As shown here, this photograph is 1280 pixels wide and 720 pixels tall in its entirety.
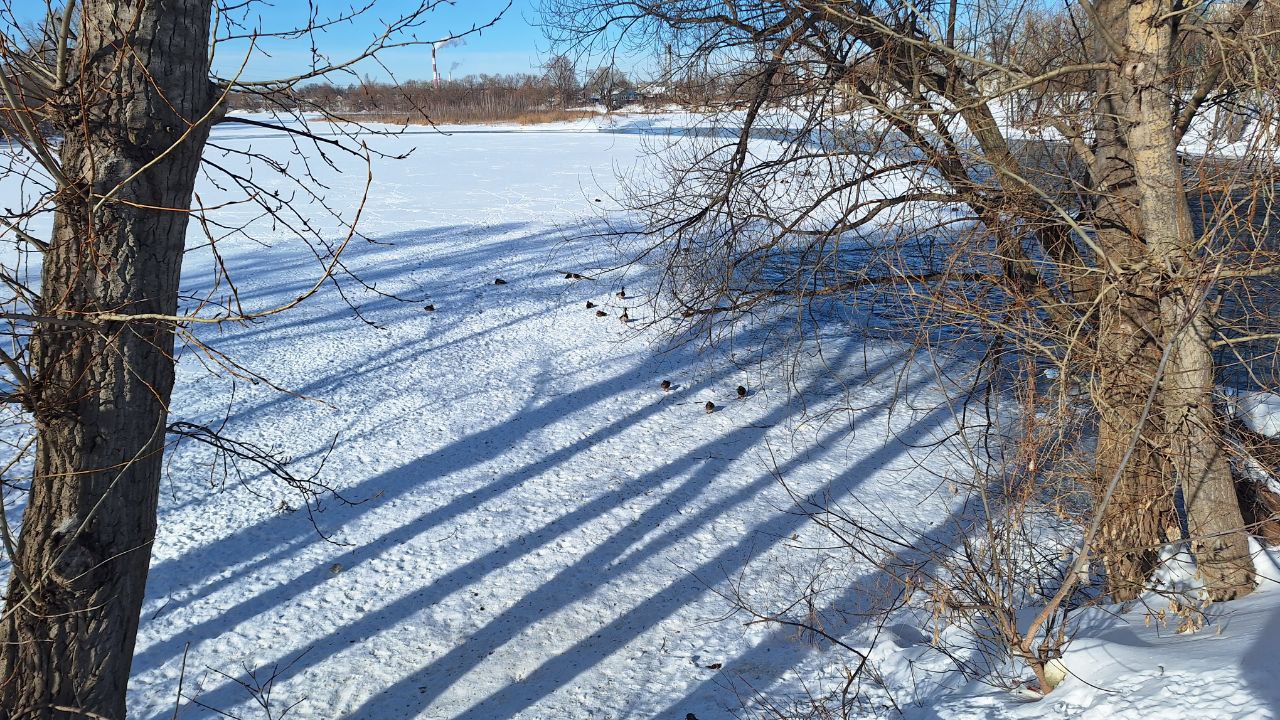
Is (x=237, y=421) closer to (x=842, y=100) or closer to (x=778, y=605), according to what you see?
(x=778, y=605)

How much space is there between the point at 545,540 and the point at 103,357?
10.8ft

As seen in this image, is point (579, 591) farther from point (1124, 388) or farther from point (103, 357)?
point (1124, 388)

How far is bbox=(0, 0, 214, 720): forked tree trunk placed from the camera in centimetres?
250

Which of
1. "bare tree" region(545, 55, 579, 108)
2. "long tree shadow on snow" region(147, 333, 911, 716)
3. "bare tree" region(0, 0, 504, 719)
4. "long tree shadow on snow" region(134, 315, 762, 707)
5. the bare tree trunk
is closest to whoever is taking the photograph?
"bare tree" region(0, 0, 504, 719)

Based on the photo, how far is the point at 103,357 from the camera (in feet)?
8.68

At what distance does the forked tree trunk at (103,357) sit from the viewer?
2.50 metres

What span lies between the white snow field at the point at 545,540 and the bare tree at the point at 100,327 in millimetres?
375

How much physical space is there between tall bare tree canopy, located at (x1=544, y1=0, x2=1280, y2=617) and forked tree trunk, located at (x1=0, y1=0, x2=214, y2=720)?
3.06m

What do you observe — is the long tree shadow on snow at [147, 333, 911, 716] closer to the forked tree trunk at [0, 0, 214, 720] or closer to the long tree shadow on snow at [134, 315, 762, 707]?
the long tree shadow on snow at [134, 315, 762, 707]

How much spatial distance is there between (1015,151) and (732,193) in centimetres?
221

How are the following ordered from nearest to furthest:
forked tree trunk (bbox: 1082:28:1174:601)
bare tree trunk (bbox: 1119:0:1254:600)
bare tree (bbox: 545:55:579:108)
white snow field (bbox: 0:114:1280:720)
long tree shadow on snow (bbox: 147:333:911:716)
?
1. white snow field (bbox: 0:114:1280:720)
2. bare tree trunk (bbox: 1119:0:1254:600)
3. forked tree trunk (bbox: 1082:28:1174:601)
4. long tree shadow on snow (bbox: 147:333:911:716)
5. bare tree (bbox: 545:55:579:108)

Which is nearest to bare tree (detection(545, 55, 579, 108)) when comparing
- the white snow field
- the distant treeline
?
the distant treeline

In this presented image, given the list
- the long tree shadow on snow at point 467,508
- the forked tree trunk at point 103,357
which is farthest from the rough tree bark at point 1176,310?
the forked tree trunk at point 103,357

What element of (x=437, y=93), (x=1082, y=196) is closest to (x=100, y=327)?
(x=1082, y=196)
